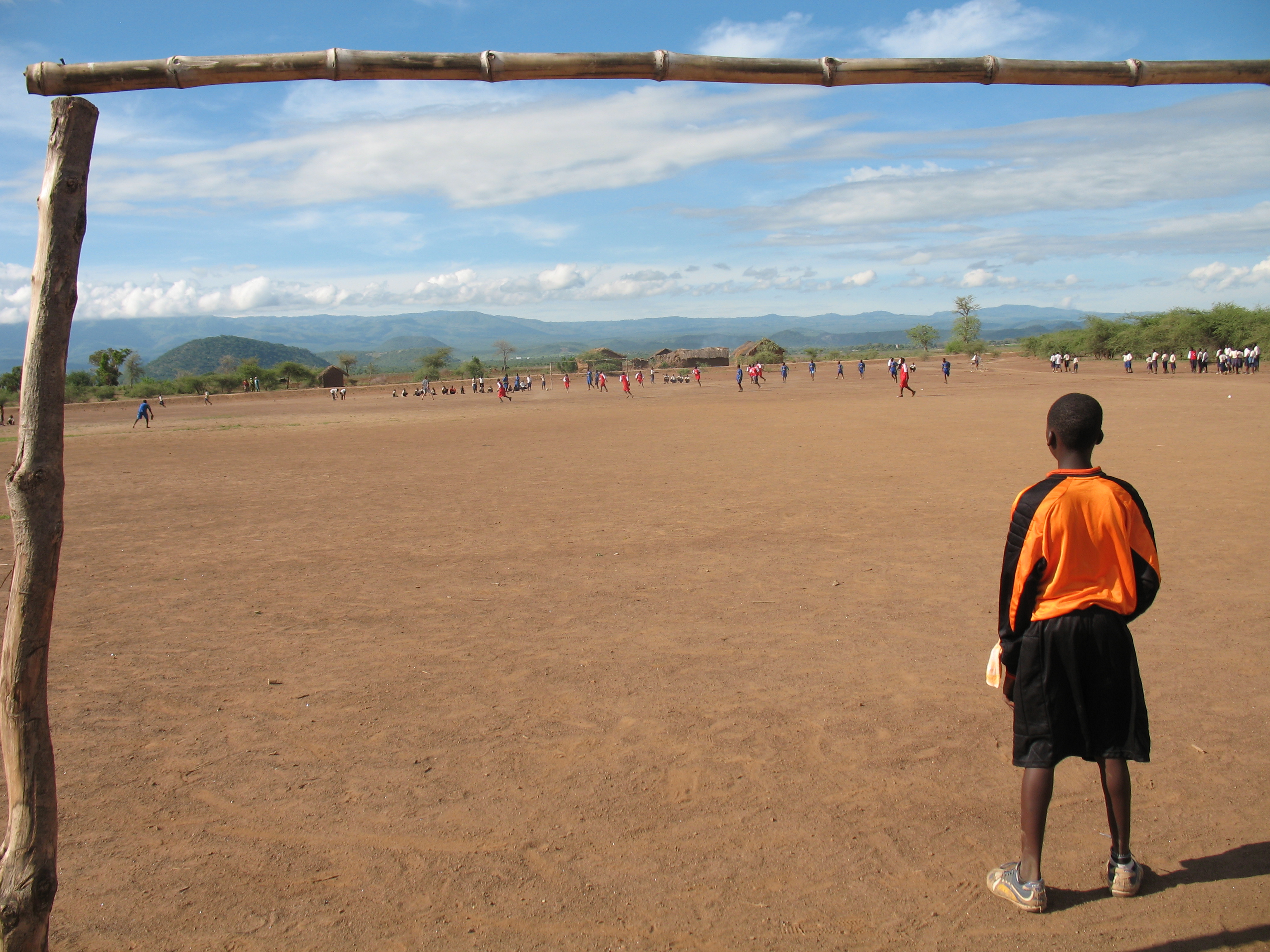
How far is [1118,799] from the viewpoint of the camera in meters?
2.95

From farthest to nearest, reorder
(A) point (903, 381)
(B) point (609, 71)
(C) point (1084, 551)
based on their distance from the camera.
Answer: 1. (A) point (903, 381)
2. (B) point (609, 71)
3. (C) point (1084, 551)

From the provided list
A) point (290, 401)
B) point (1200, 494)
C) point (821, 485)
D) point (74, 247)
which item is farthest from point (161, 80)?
point (290, 401)

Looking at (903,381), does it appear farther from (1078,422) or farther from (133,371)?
(133,371)

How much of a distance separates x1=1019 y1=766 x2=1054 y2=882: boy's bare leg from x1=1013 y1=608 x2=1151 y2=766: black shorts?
0.05m

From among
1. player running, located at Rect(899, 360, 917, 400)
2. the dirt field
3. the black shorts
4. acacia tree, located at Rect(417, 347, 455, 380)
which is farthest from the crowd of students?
acacia tree, located at Rect(417, 347, 455, 380)

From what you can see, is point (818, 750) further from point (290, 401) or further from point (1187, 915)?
point (290, 401)

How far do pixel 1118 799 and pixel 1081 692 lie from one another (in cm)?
49

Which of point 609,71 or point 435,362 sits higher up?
point 435,362

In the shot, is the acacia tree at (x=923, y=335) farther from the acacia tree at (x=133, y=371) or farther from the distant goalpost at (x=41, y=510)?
the distant goalpost at (x=41, y=510)

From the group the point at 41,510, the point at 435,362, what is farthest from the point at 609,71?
the point at 435,362

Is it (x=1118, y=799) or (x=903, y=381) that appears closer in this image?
(x=1118, y=799)

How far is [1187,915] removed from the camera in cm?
298

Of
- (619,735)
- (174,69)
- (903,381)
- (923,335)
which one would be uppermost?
(923,335)

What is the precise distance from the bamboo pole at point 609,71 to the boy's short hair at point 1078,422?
1595 millimetres
